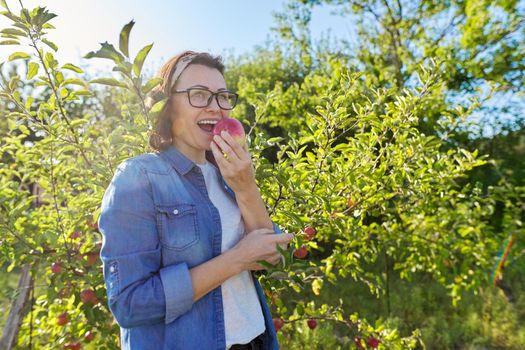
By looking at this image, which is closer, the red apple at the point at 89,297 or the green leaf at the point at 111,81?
the green leaf at the point at 111,81

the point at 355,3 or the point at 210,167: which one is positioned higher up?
the point at 355,3

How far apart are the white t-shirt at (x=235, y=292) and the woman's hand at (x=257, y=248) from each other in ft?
0.29

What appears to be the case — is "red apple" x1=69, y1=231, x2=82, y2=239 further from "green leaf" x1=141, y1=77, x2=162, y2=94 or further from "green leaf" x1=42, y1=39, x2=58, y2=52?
A: "green leaf" x1=141, y1=77, x2=162, y2=94

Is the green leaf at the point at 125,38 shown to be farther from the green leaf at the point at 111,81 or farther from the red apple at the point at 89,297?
the red apple at the point at 89,297

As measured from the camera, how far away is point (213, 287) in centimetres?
103

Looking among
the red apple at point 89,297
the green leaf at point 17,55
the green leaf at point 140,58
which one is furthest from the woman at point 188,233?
the red apple at point 89,297

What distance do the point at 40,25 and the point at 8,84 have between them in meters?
0.36

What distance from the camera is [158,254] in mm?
1013

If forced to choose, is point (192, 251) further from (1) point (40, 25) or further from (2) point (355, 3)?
(2) point (355, 3)

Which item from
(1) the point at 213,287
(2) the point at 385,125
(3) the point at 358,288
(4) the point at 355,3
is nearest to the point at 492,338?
(3) the point at 358,288

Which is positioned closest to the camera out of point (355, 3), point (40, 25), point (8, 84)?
point (40, 25)

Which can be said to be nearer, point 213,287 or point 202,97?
point 213,287

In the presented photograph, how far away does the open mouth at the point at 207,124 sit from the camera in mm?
1246

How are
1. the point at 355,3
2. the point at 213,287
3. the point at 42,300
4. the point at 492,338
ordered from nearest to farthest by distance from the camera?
the point at 213,287 < the point at 42,300 < the point at 492,338 < the point at 355,3
